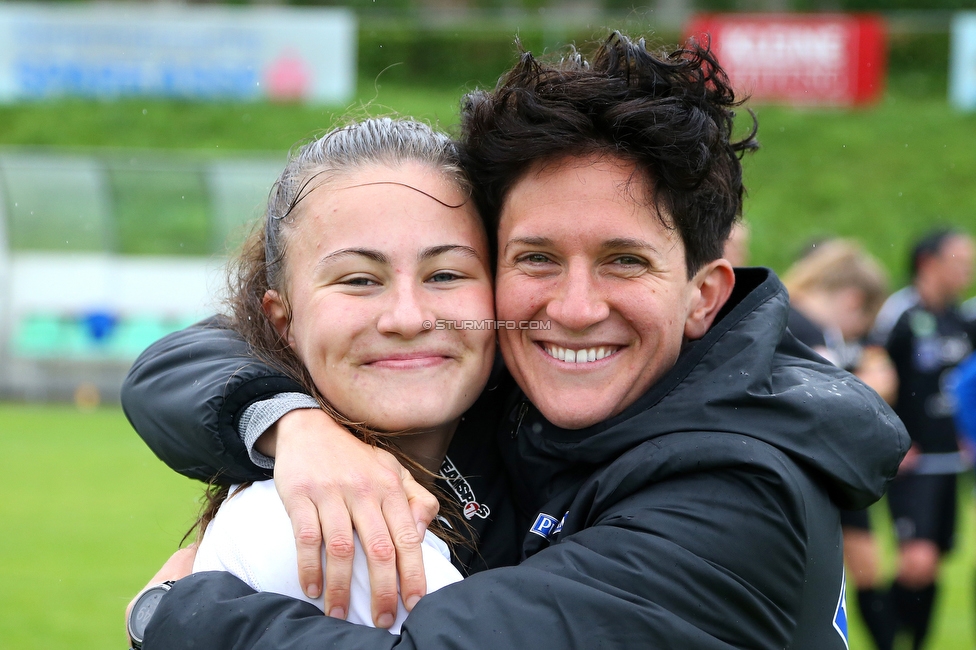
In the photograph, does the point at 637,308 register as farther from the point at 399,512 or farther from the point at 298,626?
the point at 298,626

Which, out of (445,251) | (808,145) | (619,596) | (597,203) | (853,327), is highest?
(597,203)

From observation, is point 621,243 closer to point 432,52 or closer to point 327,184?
point 327,184

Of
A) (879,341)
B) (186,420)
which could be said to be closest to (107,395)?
(879,341)

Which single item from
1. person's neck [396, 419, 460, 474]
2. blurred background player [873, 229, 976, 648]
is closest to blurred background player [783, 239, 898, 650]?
blurred background player [873, 229, 976, 648]

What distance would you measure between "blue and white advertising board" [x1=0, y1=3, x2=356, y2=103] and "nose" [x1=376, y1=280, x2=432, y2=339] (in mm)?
21405

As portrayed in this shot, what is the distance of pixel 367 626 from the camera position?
1.91 metres

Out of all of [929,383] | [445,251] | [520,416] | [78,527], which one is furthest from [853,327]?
[78,527]

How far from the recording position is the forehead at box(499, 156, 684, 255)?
2225 mm

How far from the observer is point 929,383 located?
26.0 ft

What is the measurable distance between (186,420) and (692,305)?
1.23 m

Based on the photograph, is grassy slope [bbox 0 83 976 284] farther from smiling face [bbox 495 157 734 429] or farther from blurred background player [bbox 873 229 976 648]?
smiling face [bbox 495 157 734 429]

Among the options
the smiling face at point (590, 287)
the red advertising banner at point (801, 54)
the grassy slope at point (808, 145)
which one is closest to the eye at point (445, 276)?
the smiling face at point (590, 287)

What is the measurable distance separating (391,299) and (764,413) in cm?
85

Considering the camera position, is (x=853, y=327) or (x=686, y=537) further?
(x=853, y=327)
